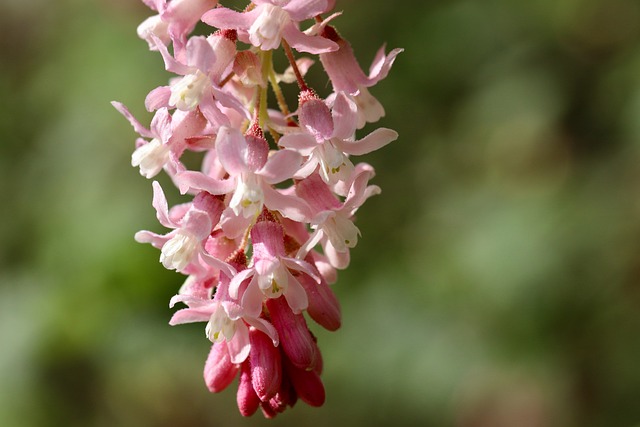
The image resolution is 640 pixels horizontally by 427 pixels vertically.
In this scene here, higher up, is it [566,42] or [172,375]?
[566,42]

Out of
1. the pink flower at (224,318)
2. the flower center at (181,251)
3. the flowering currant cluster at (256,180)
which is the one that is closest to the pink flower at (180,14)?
the flowering currant cluster at (256,180)

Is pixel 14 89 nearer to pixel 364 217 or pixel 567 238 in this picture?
pixel 364 217

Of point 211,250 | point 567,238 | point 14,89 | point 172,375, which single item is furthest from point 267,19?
Result: point 14,89

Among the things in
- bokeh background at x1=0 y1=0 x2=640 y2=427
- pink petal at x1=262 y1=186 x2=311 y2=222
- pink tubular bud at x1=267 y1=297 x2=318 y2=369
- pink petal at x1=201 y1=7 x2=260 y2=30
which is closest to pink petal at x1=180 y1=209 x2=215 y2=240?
pink petal at x1=262 y1=186 x2=311 y2=222

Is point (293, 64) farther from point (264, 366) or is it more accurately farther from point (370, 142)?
point (264, 366)

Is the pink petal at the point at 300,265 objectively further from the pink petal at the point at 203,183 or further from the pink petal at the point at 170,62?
the pink petal at the point at 170,62

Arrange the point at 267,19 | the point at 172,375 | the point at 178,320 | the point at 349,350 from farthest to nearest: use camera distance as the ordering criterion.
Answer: the point at 172,375 < the point at 349,350 < the point at 178,320 < the point at 267,19
